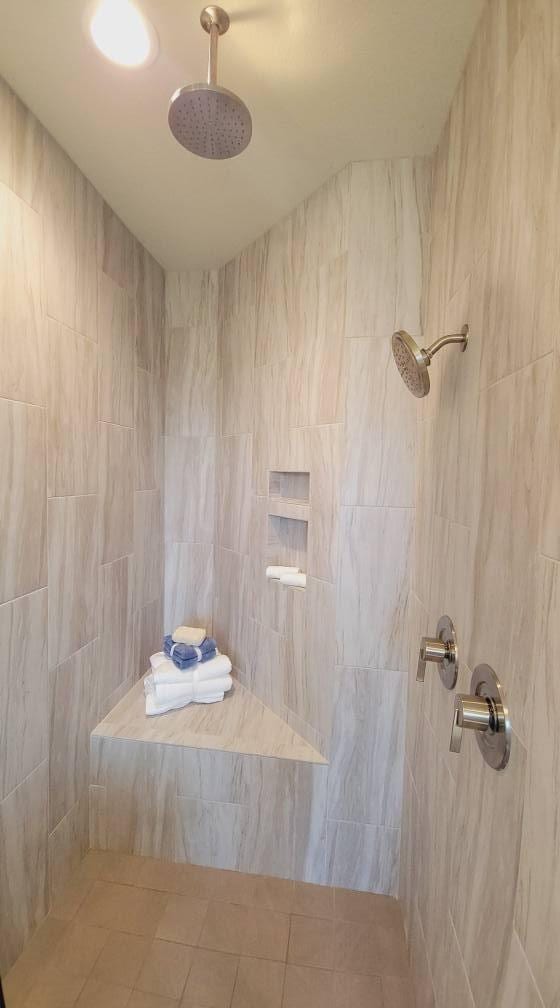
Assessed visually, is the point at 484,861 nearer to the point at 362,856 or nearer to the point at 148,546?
the point at 362,856

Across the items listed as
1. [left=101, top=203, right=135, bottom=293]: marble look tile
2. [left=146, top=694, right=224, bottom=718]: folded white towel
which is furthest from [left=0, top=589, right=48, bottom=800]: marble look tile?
[left=101, top=203, right=135, bottom=293]: marble look tile

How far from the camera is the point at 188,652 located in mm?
1812

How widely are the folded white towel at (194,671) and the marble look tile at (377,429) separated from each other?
98cm

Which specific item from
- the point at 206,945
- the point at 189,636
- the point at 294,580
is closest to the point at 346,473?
the point at 294,580

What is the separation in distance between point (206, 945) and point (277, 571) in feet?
3.65

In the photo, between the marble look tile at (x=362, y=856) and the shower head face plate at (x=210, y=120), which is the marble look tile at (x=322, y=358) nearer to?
the shower head face plate at (x=210, y=120)

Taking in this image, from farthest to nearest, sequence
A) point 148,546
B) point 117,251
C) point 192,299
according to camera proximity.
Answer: point 192,299, point 148,546, point 117,251

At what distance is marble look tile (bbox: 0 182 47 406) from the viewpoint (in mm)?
1103

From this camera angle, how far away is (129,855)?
156 centimetres

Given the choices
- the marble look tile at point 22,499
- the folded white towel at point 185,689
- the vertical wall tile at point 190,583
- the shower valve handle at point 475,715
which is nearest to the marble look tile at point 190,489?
the vertical wall tile at point 190,583

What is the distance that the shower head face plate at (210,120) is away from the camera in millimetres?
851

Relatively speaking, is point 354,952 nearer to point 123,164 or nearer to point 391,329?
point 391,329

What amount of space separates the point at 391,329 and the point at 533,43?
699 millimetres

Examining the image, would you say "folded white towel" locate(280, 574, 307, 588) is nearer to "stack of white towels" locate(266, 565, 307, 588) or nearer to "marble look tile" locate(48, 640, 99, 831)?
"stack of white towels" locate(266, 565, 307, 588)
